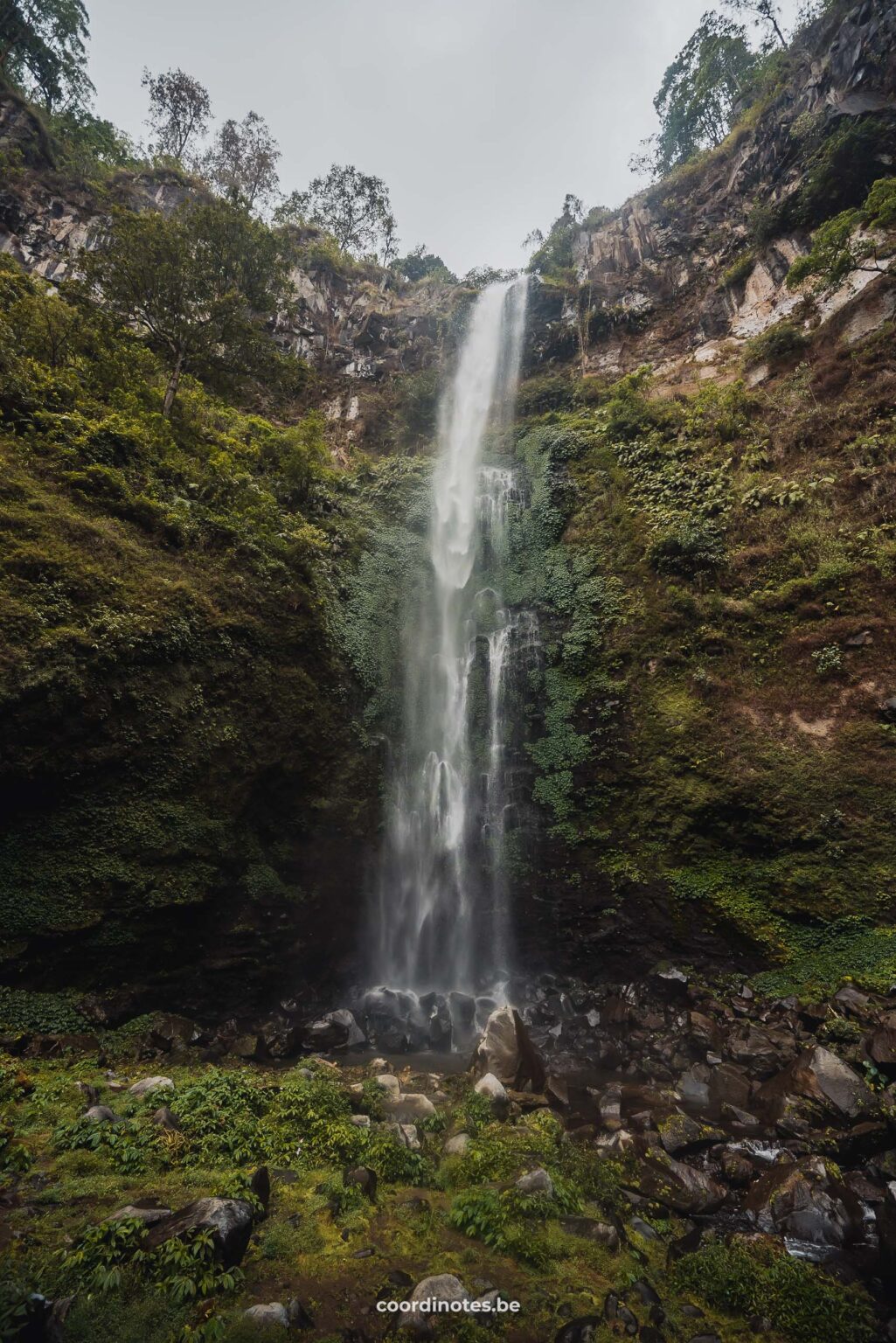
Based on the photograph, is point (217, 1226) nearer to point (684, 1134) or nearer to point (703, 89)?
point (684, 1134)

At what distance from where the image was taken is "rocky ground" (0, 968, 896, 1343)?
3529mm

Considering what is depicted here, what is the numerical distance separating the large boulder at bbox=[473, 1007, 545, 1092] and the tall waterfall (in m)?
3.61

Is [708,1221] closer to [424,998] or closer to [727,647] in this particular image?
[424,998]

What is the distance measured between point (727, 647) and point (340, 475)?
13.6 m

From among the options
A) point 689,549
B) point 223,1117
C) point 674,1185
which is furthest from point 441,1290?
point 689,549

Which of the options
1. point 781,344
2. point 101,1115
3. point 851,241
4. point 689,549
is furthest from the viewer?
point 781,344

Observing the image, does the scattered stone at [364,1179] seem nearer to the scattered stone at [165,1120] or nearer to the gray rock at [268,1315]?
the gray rock at [268,1315]

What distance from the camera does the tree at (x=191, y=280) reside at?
12992 millimetres

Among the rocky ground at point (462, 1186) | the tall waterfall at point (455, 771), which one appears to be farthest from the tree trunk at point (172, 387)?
the rocky ground at point (462, 1186)

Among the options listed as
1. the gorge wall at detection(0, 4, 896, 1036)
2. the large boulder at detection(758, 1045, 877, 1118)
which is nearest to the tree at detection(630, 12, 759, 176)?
the gorge wall at detection(0, 4, 896, 1036)

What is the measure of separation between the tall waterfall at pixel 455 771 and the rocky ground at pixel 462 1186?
353cm

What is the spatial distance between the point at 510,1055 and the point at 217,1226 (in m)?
4.75

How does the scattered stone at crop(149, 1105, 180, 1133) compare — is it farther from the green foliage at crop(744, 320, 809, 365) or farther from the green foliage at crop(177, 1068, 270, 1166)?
the green foliage at crop(744, 320, 809, 365)

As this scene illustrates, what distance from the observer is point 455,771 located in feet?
44.3
